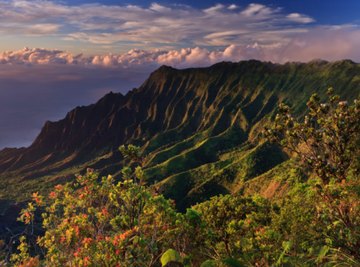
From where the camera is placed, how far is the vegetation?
19.5 meters

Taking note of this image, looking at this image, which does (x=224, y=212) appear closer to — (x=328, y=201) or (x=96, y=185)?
(x=328, y=201)

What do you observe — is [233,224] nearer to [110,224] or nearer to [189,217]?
[189,217]

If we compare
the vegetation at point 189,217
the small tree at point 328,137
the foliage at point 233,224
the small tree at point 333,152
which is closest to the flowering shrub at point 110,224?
the vegetation at point 189,217

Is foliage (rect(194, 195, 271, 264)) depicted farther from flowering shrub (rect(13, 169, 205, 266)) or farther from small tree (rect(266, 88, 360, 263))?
flowering shrub (rect(13, 169, 205, 266))

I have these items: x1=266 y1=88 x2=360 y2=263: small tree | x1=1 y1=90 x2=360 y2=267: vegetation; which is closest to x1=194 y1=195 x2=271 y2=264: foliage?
x1=1 y1=90 x2=360 y2=267: vegetation

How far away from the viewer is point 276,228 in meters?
31.0

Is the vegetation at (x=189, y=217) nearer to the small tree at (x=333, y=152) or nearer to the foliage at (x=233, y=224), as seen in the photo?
the small tree at (x=333, y=152)

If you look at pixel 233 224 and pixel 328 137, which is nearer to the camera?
pixel 328 137

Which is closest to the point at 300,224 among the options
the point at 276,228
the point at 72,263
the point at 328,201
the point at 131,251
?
the point at 276,228

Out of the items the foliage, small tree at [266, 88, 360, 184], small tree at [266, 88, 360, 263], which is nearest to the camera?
small tree at [266, 88, 360, 263]

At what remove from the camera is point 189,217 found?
2403 cm

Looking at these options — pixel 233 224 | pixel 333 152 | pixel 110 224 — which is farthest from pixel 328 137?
pixel 110 224

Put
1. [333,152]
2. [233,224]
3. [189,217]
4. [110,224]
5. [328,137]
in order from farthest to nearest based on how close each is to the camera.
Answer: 1. [233,224]
2. [333,152]
3. [328,137]
4. [189,217]
5. [110,224]

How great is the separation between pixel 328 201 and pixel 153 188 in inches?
431
